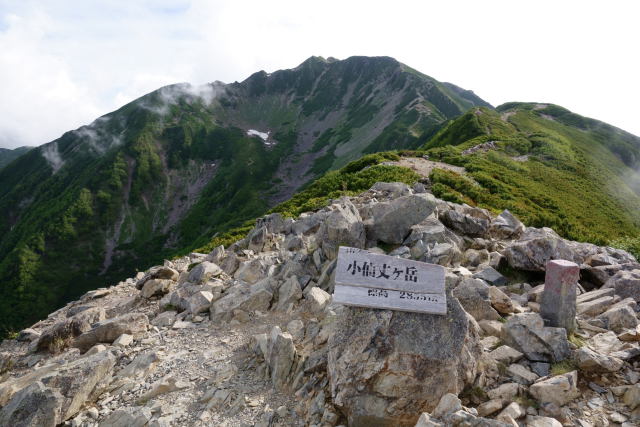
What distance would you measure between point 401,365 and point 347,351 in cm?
128

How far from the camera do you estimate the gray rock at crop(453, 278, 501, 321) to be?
10.7 metres

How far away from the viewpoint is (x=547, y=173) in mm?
51969

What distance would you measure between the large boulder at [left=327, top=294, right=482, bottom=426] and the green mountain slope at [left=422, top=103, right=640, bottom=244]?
19540mm

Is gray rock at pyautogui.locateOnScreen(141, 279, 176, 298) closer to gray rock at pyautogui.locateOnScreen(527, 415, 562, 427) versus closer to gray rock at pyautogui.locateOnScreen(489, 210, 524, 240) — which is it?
gray rock at pyautogui.locateOnScreen(527, 415, 562, 427)

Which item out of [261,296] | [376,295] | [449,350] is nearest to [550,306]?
[449,350]

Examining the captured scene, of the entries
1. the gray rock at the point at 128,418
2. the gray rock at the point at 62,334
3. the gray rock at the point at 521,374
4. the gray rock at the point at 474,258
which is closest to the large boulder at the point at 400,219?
the gray rock at the point at 474,258

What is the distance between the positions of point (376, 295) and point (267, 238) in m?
13.0

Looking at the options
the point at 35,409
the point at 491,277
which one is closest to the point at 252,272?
the point at 35,409

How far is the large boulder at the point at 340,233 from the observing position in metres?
15.8

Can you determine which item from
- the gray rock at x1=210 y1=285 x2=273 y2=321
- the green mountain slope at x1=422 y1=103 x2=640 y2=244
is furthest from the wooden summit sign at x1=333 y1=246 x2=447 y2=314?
the green mountain slope at x1=422 y1=103 x2=640 y2=244

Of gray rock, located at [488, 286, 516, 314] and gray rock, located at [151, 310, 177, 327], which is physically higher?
gray rock, located at [488, 286, 516, 314]

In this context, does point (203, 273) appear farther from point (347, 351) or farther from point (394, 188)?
point (394, 188)

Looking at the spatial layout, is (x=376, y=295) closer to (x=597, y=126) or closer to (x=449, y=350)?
(x=449, y=350)

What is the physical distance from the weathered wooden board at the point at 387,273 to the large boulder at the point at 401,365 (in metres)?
0.64
